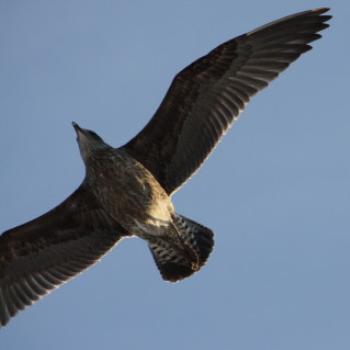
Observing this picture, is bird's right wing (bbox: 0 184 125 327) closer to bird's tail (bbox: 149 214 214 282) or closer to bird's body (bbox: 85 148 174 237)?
bird's body (bbox: 85 148 174 237)

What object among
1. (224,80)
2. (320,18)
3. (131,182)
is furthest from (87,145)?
(320,18)

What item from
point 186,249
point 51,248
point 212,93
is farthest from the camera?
point 51,248

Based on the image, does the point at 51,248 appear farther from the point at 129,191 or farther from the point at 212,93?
the point at 212,93

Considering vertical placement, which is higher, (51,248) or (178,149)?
(178,149)

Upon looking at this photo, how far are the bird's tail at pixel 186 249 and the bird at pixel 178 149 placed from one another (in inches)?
0.4

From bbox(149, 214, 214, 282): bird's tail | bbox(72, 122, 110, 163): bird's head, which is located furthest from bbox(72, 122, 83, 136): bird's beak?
bbox(149, 214, 214, 282): bird's tail

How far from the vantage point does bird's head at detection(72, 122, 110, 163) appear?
15.5 metres

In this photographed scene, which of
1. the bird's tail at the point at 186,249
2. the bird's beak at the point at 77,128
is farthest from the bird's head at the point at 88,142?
the bird's tail at the point at 186,249

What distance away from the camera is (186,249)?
15164 millimetres

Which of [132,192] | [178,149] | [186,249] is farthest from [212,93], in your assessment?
[186,249]

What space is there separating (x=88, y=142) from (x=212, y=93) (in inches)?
61.1

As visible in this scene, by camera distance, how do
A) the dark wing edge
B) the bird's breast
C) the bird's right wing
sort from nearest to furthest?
the bird's breast < the dark wing edge < the bird's right wing

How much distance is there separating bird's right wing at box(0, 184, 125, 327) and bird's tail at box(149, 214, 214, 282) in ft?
2.75

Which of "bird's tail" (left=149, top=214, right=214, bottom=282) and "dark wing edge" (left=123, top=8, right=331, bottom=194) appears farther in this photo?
"dark wing edge" (left=123, top=8, right=331, bottom=194)
